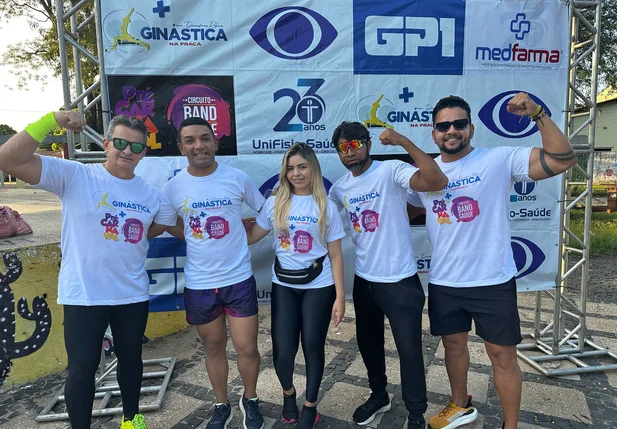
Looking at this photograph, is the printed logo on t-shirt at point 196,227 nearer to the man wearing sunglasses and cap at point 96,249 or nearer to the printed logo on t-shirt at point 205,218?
the printed logo on t-shirt at point 205,218

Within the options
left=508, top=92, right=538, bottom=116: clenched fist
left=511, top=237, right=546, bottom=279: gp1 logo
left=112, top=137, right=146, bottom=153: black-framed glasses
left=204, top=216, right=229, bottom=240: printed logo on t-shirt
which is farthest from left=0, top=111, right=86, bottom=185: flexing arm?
left=511, top=237, right=546, bottom=279: gp1 logo

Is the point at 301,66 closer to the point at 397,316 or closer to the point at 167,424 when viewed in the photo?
the point at 397,316

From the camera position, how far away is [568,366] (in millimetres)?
3775

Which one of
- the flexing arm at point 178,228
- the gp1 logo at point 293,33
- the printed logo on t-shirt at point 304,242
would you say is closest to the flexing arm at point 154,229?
the flexing arm at point 178,228

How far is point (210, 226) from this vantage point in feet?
9.04

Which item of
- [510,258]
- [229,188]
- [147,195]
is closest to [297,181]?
[229,188]

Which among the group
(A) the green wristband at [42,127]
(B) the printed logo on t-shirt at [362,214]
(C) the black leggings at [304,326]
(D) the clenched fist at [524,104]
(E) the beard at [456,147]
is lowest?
(C) the black leggings at [304,326]

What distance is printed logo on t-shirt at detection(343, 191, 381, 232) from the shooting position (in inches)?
108

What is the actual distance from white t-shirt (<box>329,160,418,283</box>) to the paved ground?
1.15 meters

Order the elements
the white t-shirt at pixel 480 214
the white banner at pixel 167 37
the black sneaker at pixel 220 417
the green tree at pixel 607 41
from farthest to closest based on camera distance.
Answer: the green tree at pixel 607 41
the white banner at pixel 167 37
the black sneaker at pixel 220 417
the white t-shirt at pixel 480 214

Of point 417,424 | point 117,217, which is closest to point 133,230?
point 117,217

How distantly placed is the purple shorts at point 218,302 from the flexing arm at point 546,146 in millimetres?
1946

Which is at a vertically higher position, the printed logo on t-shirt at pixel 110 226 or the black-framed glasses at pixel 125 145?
the black-framed glasses at pixel 125 145

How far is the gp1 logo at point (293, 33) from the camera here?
138 inches
